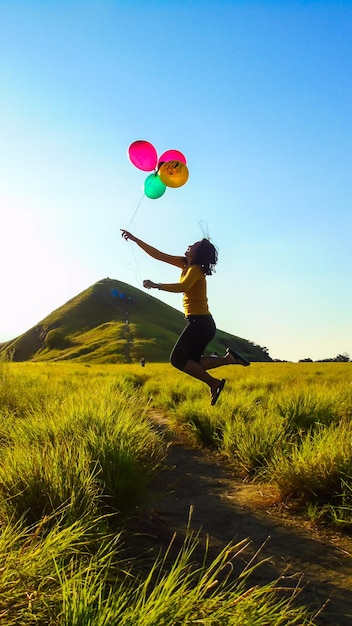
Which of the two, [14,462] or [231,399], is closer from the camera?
[14,462]

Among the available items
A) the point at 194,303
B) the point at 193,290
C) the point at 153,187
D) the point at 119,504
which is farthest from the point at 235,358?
the point at 119,504

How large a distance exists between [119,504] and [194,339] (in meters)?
3.05

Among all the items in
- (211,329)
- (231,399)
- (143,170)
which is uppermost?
(143,170)

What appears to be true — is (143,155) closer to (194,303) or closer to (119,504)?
(194,303)

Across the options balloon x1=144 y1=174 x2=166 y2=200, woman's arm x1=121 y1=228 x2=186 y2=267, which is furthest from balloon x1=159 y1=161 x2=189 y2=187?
woman's arm x1=121 y1=228 x2=186 y2=267

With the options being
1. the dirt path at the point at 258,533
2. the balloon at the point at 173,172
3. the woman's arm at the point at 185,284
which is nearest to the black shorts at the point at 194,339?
the woman's arm at the point at 185,284

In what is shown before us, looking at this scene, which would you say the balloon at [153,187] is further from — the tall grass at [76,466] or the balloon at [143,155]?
the tall grass at [76,466]

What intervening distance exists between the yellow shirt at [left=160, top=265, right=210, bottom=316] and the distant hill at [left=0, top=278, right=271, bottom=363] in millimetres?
71327

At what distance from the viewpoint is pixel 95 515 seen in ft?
11.2

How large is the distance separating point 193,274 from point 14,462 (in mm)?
3550

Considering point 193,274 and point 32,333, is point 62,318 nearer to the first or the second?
point 32,333

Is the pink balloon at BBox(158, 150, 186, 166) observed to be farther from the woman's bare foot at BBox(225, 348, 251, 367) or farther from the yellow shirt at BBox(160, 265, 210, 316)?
the woman's bare foot at BBox(225, 348, 251, 367)

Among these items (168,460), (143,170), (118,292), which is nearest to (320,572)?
(168,460)

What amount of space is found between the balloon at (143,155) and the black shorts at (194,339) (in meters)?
2.62
